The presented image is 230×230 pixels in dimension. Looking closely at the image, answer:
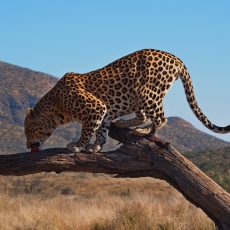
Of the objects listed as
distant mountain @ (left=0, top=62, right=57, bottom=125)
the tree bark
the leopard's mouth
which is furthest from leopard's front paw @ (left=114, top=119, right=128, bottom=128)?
distant mountain @ (left=0, top=62, right=57, bottom=125)

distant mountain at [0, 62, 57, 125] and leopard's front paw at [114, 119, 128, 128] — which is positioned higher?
leopard's front paw at [114, 119, 128, 128]

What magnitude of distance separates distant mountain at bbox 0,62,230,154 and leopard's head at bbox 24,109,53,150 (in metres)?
63.4

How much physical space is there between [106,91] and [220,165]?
36882 mm

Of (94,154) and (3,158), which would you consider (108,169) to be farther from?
(3,158)

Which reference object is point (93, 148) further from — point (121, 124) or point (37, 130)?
point (37, 130)

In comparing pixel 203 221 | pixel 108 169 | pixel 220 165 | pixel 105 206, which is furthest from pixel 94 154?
pixel 220 165

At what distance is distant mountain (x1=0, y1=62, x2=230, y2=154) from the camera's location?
7856cm

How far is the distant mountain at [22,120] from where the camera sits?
78562 millimetres

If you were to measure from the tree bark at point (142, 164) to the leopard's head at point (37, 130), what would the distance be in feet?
1.80

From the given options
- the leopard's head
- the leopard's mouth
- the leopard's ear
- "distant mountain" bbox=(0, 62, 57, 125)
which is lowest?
"distant mountain" bbox=(0, 62, 57, 125)

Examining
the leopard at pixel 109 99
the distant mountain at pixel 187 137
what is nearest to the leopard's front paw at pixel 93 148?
the leopard at pixel 109 99

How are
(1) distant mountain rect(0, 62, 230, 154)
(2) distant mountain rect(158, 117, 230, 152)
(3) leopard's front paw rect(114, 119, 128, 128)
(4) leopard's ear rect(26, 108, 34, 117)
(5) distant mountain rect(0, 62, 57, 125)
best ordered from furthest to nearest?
1. (5) distant mountain rect(0, 62, 57, 125)
2. (2) distant mountain rect(158, 117, 230, 152)
3. (1) distant mountain rect(0, 62, 230, 154)
4. (4) leopard's ear rect(26, 108, 34, 117)
5. (3) leopard's front paw rect(114, 119, 128, 128)

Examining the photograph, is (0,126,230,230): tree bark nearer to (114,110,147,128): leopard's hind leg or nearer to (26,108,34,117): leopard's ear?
(114,110,147,128): leopard's hind leg

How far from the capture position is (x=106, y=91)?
386 inches
